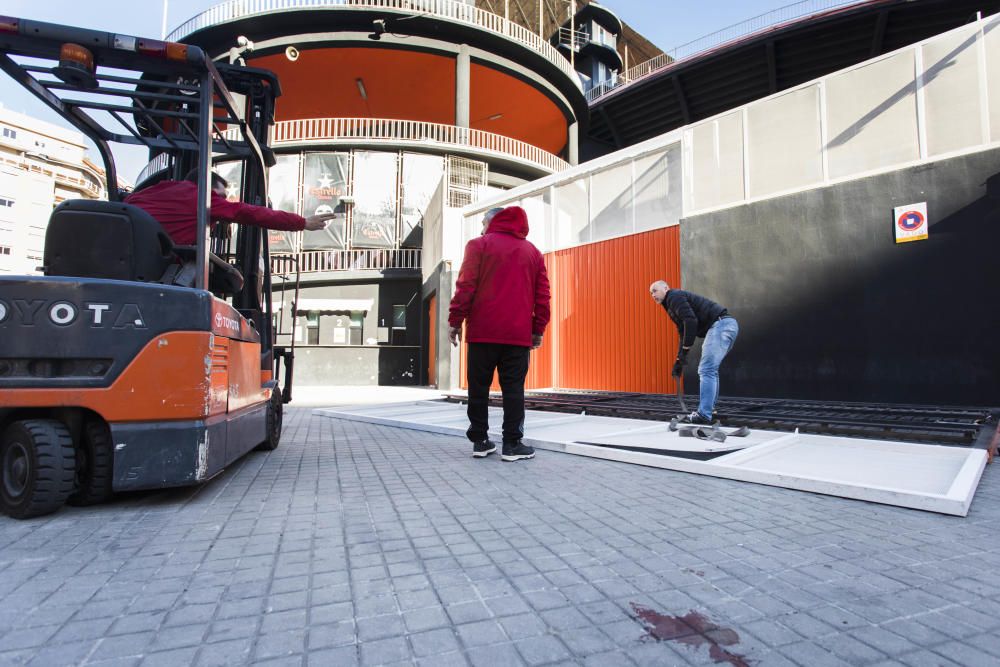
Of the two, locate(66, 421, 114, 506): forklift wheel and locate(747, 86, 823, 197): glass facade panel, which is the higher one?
locate(747, 86, 823, 197): glass facade panel

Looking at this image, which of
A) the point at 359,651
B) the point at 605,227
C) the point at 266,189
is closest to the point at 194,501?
the point at 359,651

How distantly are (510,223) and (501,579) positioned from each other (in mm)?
3465

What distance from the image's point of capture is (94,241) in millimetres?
3100

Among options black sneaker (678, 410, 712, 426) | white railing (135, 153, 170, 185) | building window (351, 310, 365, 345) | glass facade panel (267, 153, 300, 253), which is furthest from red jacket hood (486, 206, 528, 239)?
white railing (135, 153, 170, 185)

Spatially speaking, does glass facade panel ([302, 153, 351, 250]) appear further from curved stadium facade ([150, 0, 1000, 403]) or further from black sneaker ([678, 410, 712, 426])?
black sneaker ([678, 410, 712, 426])

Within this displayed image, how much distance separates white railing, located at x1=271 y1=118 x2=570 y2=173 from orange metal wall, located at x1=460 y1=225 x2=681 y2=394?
10730 mm

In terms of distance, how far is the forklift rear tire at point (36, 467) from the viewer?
2.73m

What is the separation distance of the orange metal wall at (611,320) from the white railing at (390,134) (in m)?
10.7

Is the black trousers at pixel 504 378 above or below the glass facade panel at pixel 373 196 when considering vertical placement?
below

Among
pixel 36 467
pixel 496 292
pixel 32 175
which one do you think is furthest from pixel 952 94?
pixel 32 175

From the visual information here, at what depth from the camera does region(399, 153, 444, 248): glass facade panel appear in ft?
74.9

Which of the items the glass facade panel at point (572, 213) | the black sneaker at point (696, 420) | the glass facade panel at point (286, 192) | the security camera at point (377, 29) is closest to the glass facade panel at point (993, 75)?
the black sneaker at point (696, 420)

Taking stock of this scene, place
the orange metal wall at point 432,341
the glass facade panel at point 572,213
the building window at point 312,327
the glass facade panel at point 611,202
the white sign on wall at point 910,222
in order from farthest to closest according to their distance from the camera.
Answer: the building window at point 312,327
the orange metal wall at point 432,341
the glass facade panel at point 572,213
the glass facade panel at point 611,202
the white sign on wall at point 910,222

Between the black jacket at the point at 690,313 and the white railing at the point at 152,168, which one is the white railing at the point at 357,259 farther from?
the black jacket at the point at 690,313
